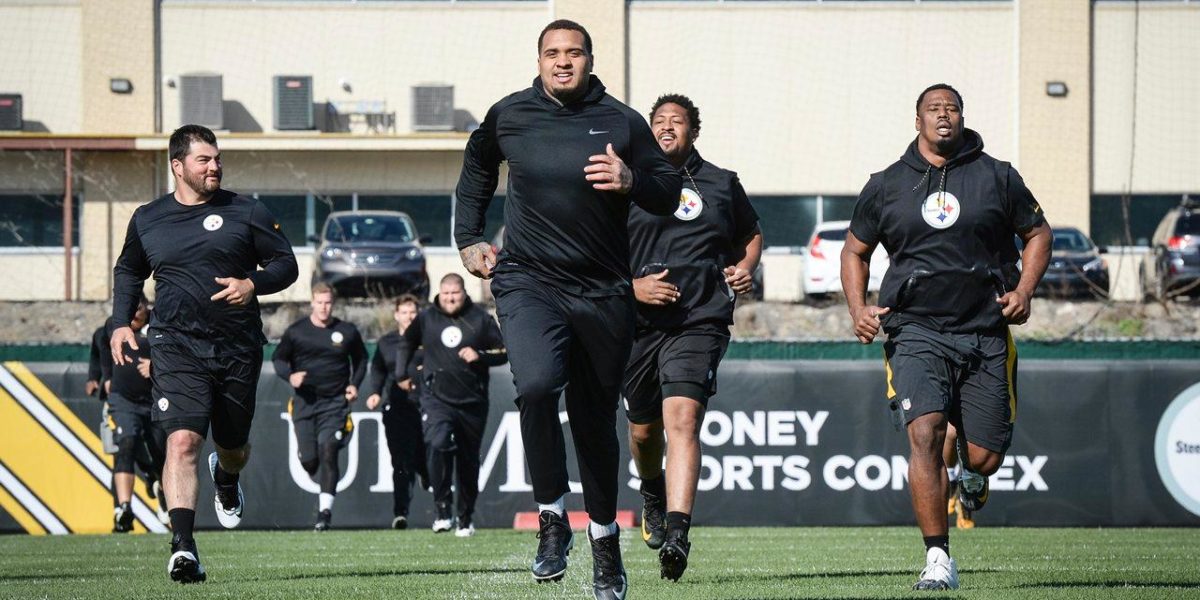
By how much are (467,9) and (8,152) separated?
965cm

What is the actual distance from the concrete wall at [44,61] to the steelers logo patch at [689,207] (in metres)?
26.6

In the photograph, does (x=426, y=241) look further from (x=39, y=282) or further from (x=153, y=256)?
(x=153, y=256)

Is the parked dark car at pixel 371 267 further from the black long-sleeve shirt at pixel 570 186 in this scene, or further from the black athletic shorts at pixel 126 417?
the black long-sleeve shirt at pixel 570 186

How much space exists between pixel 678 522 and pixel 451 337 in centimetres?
718

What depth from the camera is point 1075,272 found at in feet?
85.3

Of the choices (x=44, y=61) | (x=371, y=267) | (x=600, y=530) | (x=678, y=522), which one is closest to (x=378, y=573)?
(x=678, y=522)

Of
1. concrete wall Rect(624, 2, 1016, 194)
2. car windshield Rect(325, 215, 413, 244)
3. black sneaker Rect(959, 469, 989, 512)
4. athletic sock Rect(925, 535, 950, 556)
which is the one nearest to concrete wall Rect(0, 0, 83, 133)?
car windshield Rect(325, 215, 413, 244)

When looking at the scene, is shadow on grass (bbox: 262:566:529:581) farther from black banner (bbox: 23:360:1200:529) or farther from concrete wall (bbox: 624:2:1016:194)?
concrete wall (bbox: 624:2:1016:194)

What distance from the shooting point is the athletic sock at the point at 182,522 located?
772 cm

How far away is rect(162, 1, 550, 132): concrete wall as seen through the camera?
32312 millimetres

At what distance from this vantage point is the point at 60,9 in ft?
106

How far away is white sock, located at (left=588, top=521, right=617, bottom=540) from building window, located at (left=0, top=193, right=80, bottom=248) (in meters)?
28.2

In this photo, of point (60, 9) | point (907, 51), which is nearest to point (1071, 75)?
point (907, 51)

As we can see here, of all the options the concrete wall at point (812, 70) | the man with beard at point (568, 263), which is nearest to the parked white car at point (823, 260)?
the concrete wall at point (812, 70)
